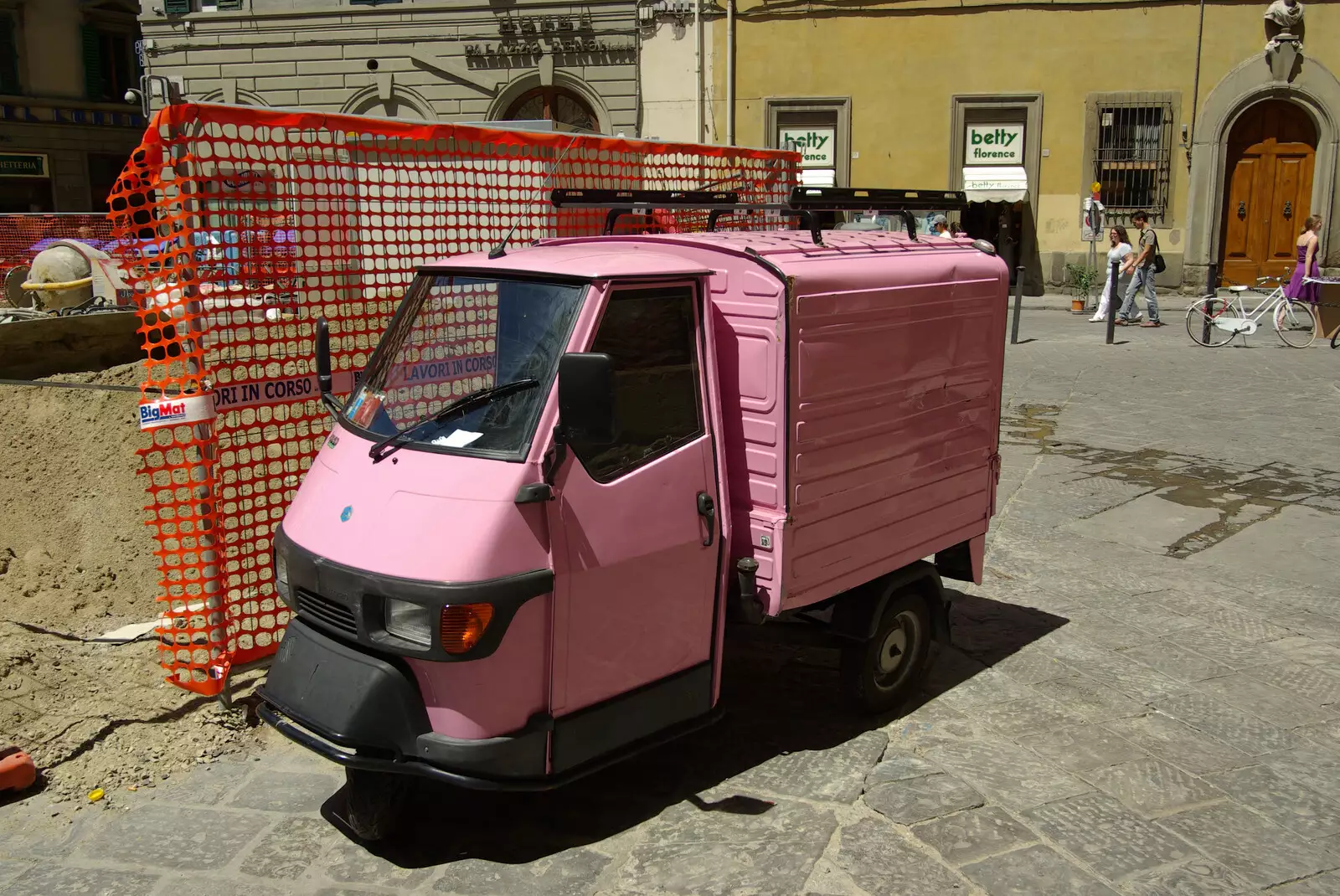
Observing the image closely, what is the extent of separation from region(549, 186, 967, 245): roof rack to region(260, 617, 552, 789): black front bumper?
2338 millimetres

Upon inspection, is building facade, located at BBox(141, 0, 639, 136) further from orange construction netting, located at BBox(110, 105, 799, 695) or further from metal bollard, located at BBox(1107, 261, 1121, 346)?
orange construction netting, located at BBox(110, 105, 799, 695)

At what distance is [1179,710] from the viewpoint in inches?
212

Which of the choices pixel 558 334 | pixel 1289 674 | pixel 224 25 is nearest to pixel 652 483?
pixel 558 334

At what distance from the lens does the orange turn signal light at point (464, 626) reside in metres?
3.76

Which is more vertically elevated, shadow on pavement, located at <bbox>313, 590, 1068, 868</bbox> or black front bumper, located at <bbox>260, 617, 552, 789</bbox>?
black front bumper, located at <bbox>260, 617, 552, 789</bbox>

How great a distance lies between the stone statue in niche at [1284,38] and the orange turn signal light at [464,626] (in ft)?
83.3

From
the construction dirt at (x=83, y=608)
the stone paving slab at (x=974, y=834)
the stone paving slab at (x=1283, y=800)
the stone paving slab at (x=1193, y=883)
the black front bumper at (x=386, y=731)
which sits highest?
the black front bumper at (x=386, y=731)

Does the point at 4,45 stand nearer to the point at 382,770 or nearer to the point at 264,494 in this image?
the point at 264,494

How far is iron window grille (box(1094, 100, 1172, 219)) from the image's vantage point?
25000 millimetres

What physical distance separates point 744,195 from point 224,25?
23.6 meters

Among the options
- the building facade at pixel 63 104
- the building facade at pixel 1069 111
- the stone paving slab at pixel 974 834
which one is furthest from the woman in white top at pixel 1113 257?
the building facade at pixel 63 104

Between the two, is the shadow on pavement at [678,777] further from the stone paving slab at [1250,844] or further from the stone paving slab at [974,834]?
the stone paving slab at [1250,844]

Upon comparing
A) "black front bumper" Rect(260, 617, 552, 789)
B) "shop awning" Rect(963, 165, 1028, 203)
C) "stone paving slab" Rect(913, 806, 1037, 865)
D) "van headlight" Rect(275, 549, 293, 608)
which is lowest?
"stone paving slab" Rect(913, 806, 1037, 865)

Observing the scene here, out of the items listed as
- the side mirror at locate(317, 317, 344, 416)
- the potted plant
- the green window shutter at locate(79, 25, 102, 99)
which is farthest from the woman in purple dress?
the green window shutter at locate(79, 25, 102, 99)
